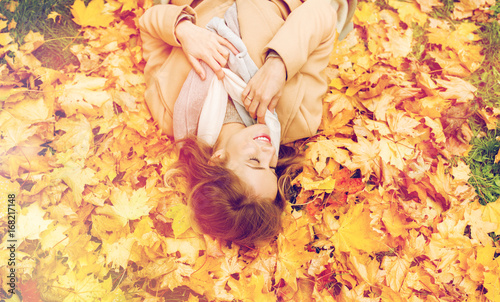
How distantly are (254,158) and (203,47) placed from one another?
0.75m

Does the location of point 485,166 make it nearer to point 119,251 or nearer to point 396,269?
point 396,269

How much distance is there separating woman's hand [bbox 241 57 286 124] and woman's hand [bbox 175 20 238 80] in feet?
0.65

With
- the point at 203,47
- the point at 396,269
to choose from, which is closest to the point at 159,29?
the point at 203,47

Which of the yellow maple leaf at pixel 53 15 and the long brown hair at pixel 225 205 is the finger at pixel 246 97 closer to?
the long brown hair at pixel 225 205

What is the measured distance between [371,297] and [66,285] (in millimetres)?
1732

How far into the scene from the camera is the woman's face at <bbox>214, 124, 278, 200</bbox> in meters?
1.87

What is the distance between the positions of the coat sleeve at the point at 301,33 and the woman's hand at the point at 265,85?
0.20 ft

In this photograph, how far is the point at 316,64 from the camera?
225 centimetres

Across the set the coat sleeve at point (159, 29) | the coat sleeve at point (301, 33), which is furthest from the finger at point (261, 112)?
the coat sleeve at point (159, 29)

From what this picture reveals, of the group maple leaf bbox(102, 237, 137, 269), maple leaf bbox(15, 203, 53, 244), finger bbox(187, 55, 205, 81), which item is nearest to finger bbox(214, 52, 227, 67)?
finger bbox(187, 55, 205, 81)

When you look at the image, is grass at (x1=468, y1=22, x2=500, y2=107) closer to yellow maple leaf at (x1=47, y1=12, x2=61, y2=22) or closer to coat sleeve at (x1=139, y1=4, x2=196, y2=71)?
coat sleeve at (x1=139, y1=4, x2=196, y2=71)

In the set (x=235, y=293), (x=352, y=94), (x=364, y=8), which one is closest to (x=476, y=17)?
(x=364, y=8)

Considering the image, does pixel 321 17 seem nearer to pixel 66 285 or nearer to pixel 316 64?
pixel 316 64

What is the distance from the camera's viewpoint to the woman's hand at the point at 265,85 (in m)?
1.95
